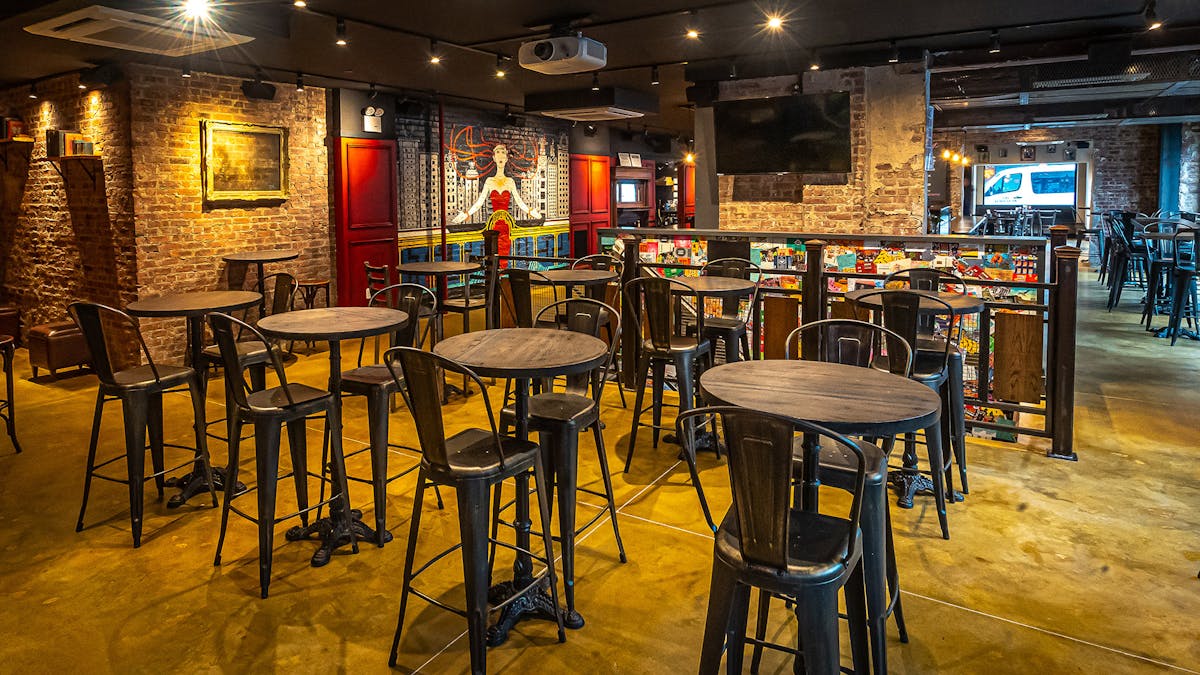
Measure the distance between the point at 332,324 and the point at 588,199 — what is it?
32.1 ft

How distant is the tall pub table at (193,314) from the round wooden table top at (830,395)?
2575 millimetres

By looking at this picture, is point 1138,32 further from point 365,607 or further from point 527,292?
point 365,607

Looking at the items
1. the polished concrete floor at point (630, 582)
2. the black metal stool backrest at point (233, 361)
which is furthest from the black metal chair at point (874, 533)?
the black metal stool backrest at point (233, 361)

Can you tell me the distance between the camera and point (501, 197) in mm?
10938

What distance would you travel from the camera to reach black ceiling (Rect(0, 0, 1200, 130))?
196 inches

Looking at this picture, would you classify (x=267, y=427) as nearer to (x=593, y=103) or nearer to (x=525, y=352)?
(x=525, y=352)

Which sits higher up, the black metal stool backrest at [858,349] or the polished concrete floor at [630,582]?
the black metal stool backrest at [858,349]

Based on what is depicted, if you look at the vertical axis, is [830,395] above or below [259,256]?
below

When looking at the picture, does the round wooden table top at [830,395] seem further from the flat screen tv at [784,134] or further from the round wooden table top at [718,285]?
the flat screen tv at [784,134]

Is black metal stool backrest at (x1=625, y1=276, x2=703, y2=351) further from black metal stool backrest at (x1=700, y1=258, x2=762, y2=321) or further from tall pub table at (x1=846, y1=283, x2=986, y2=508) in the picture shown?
tall pub table at (x1=846, y1=283, x2=986, y2=508)

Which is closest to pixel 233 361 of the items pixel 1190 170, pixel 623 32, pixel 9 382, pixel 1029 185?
pixel 9 382

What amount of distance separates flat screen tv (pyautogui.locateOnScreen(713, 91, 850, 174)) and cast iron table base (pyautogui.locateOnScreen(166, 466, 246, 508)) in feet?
16.8

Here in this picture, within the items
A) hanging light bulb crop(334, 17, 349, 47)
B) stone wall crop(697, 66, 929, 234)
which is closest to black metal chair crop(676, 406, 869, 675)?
hanging light bulb crop(334, 17, 349, 47)

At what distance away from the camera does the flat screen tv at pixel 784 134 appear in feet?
22.2
